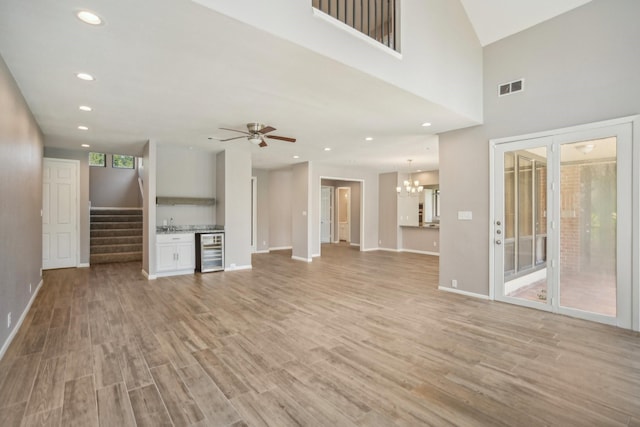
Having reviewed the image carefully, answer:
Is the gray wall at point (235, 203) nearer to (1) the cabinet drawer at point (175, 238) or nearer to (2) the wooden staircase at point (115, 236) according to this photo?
(1) the cabinet drawer at point (175, 238)

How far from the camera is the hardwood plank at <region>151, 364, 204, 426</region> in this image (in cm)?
194

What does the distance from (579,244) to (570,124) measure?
148 cm

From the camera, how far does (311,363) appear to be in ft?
8.67

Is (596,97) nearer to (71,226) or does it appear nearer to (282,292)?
(282,292)

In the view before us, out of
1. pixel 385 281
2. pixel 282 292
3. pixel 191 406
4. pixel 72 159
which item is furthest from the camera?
pixel 72 159

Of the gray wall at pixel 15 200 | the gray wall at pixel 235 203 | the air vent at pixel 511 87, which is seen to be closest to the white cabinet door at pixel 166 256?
the gray wall at pixel 235 203

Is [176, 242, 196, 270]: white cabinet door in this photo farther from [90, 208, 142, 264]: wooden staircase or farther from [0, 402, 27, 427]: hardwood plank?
[0, 402, 27, 427]: hardwood plank

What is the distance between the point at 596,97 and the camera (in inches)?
142

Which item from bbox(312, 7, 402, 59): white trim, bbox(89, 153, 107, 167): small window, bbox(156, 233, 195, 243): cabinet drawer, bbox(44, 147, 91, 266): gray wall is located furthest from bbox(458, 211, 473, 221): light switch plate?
bbox(89, 153, 107, 167): small window

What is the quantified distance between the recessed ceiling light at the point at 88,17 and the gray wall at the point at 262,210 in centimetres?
747

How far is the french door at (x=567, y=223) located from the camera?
3.47 meters

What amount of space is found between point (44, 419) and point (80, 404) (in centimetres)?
19

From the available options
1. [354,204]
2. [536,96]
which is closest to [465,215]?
[536,96]

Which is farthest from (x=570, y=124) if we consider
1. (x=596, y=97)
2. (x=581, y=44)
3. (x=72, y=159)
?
(x=72, y=159)
